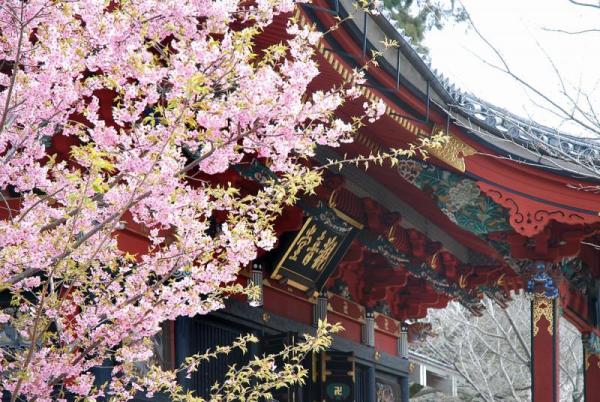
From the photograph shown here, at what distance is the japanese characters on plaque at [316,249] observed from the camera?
32.8 ft

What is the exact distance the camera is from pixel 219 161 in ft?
16.2

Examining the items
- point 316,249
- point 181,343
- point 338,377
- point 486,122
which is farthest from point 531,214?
point 181,343

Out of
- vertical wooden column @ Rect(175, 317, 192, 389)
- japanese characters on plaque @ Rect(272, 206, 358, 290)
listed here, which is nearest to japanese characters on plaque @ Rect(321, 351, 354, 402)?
japanese characters on plaque @ Rect(272, 206, 358, 290)

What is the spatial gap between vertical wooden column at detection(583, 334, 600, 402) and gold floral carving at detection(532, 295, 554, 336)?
2.71 m

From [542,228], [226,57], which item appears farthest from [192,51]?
[542,228]

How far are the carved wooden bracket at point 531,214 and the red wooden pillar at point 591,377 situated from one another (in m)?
4.17

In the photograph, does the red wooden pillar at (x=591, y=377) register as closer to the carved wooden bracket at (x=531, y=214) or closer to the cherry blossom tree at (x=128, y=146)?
the carved wooden bracket at (x=531, y=214)

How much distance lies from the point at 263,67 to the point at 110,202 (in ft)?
2.87

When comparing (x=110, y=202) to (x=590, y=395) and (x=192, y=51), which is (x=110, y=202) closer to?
(x=192, y=51)

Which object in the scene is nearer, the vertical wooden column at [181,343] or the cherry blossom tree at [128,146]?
the cherry blossom tree at [128,146]

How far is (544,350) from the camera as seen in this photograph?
1108 cm

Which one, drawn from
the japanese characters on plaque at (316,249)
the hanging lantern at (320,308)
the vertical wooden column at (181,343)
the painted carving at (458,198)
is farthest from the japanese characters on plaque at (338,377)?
the vertical wooden column at (181,343)

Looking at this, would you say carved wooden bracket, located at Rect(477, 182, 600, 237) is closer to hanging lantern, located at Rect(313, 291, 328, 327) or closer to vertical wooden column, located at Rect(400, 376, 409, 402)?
hanging lantern, located at Rect(313, 291, 328, 327)

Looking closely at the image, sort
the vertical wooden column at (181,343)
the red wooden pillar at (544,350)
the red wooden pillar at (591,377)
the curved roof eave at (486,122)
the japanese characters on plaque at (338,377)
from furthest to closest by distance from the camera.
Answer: the red wooden pillar at (591,377)
the red wooden pillar at (544,350)
the japanese characters on plaque at (338,377)
the vertical wooden column at (181,343)
the curved roof eave at (486,122)
